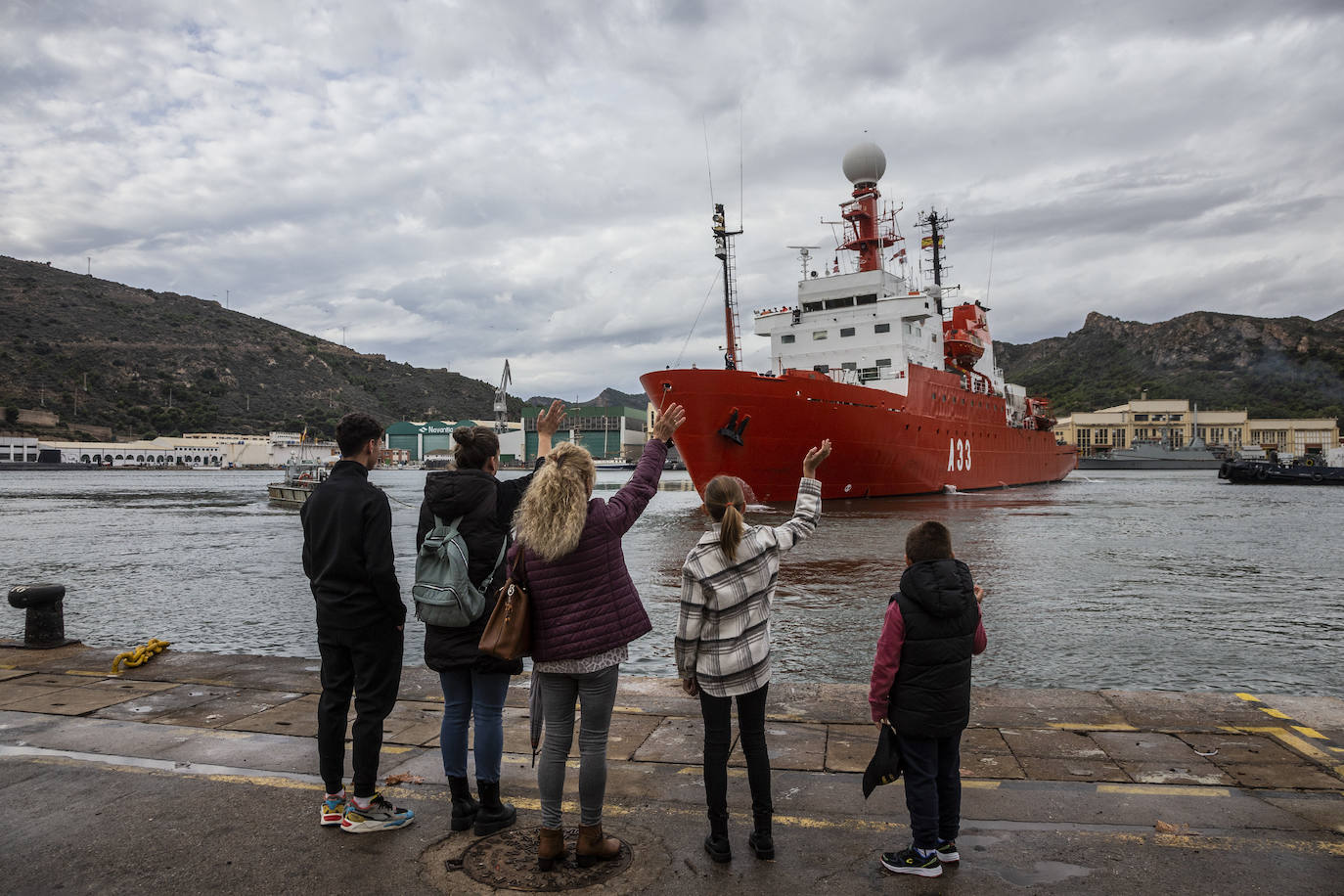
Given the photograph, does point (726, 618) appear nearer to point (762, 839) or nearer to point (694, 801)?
point (762, 839)

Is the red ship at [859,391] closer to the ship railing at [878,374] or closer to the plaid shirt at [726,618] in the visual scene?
the ship railing at [878,374]

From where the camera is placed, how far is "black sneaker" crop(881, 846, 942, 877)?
2891mm

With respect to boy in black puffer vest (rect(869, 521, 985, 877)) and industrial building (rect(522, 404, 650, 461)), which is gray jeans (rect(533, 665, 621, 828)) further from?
industrial building (rect(522, 404, 650, 461))

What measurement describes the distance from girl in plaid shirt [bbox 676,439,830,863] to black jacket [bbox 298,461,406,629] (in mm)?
1392

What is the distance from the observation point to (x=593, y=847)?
3.00m

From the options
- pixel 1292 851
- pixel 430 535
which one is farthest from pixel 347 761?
pixel 1292 851

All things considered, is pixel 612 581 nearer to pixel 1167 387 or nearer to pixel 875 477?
pixel 875 477

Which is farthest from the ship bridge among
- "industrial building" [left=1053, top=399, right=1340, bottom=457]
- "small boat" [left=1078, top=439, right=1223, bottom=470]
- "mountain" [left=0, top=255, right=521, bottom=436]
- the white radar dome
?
"mountain" [left=0, top=255, right=521, bottom=436]

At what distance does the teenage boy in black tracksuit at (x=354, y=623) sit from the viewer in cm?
339

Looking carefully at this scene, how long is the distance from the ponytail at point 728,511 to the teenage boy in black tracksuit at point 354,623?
Result: 4.82ft

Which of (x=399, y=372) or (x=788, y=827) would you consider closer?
(x=788, y=827)

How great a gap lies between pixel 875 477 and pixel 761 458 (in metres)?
6.47

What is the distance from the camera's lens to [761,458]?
966 inches

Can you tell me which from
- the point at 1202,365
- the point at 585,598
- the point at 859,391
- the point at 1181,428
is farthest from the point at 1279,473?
the point at 1202,365
